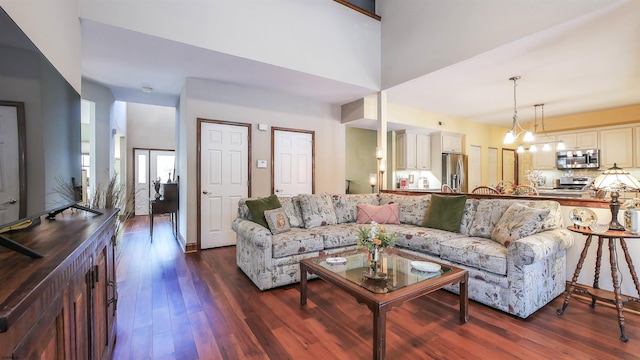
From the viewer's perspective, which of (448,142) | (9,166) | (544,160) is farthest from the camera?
(544,160)

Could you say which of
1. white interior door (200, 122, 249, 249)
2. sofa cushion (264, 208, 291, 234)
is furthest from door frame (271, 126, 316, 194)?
sofa cushion (264, 208, 291, 234)

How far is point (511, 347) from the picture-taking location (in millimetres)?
1872

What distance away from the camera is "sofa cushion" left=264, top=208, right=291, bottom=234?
3.16 metres

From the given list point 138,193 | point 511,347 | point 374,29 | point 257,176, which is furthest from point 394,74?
point 138,193

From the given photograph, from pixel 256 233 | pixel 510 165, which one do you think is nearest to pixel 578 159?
pixel 510 165

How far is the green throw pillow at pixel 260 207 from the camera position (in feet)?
10.6

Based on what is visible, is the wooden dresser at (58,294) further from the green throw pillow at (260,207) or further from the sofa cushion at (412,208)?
the sofa cushion at (412,208)

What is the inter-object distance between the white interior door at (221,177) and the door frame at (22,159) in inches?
126

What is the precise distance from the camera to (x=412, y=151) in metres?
6.65

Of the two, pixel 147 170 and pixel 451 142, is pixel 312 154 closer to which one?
pixel 451 142

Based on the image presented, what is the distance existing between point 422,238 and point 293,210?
1.61 metres

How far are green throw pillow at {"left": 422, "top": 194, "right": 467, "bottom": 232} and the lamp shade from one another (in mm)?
1194

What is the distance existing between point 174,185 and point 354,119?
11.9 feet

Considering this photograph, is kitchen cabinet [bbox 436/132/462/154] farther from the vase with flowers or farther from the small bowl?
the vase with flowers
